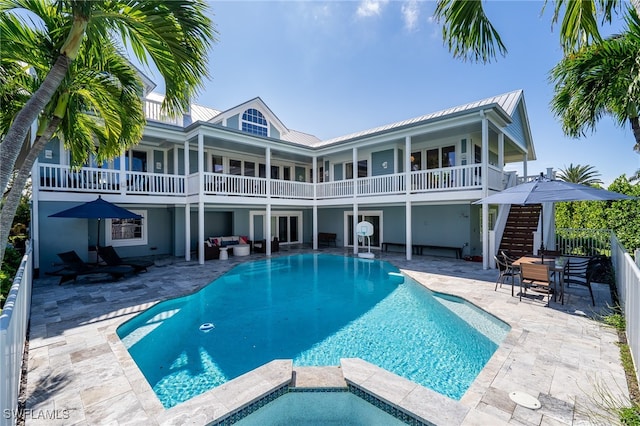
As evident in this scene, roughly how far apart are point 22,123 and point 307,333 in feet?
18.8

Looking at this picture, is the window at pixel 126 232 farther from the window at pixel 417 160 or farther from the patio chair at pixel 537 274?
the patio chair at pixel 537 274

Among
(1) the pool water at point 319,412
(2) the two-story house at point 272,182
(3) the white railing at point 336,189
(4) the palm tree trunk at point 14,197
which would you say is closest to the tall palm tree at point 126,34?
(4) the palm tree trunk at point 14,197

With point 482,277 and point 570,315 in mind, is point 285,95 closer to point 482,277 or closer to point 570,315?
point 482,277

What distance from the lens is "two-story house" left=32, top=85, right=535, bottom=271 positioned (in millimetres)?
11039

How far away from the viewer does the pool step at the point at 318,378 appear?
12.9 ft

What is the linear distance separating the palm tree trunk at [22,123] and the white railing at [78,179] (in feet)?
24.4

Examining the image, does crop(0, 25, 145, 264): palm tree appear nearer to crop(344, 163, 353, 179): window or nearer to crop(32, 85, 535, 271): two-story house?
crop(32, 85, 535, 271): two-story house

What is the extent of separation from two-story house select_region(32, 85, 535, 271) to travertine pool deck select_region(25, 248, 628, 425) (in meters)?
4.94

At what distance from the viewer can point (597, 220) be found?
1259cm

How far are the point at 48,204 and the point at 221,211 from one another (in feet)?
25.8

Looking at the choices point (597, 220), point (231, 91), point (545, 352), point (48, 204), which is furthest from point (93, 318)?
point (597, 220)

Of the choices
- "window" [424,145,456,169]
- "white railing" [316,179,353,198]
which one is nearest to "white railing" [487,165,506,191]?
"window" [424,145,456,169]

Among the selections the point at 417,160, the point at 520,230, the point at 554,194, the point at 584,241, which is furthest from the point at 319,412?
the point at 417,160

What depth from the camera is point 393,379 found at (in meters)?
3.93
